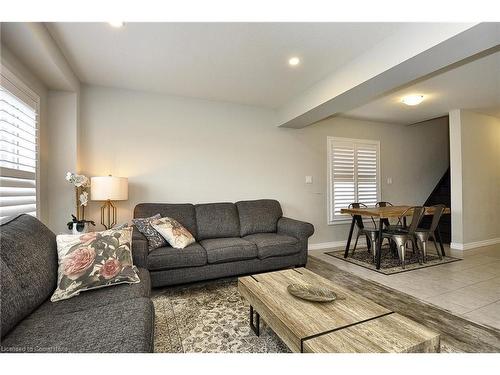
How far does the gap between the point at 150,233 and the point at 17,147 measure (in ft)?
4.55

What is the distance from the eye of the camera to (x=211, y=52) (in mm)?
2463

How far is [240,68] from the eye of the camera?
2809mm

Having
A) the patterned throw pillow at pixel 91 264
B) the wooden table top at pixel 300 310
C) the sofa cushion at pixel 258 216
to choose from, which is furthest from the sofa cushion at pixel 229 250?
the patterned throw pillow at pixel 91 264

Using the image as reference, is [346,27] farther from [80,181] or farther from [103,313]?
[80,181]

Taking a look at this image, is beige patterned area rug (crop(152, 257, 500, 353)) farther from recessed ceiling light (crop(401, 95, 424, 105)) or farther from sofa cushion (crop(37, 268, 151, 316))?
recessed ceiling light (crop(401, 95, 424, 105))

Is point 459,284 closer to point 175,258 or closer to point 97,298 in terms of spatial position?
point 175,258

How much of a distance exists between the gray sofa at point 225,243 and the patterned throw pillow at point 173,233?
0.23ft

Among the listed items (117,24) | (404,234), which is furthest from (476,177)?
(117,24)

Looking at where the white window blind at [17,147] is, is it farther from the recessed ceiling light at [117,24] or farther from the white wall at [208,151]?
the recessed ceiling light at [117,24]

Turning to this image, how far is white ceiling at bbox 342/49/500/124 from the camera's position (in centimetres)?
292

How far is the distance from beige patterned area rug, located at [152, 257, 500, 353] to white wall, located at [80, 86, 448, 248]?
152cm

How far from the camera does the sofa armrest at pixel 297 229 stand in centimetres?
322
